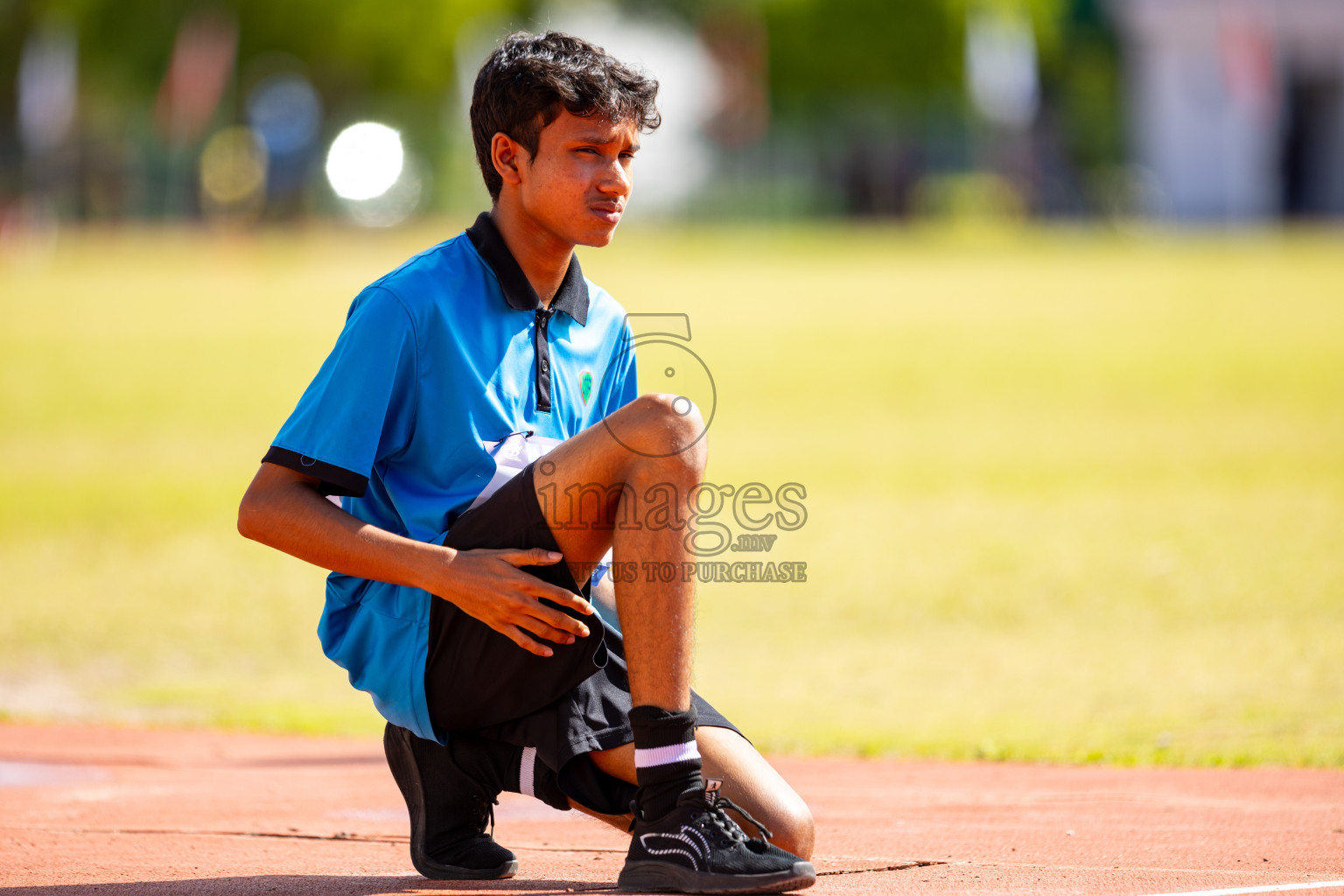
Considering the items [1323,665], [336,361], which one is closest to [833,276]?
[1323,665]

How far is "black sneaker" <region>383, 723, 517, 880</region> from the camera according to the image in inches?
138

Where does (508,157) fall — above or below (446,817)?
above

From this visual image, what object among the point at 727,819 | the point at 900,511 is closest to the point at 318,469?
the point at 727,819

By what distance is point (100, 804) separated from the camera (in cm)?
454

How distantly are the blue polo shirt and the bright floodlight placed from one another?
37.8m

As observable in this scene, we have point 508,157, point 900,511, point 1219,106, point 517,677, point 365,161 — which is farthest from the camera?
point 1219,106

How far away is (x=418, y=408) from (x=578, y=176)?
667mm

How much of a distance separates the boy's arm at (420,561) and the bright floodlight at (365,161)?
38.1 m

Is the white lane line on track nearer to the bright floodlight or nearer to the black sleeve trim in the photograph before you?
the black sleeve trim

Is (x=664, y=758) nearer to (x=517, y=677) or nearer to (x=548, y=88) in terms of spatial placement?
(x=517, y=677)

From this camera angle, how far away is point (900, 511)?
1098 centimetres

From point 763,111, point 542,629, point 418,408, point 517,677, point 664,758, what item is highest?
point 763,111

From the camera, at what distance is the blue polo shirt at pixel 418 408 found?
3262mm

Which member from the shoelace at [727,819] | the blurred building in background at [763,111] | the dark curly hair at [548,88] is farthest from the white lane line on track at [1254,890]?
the blurred building in background at [763,111]
